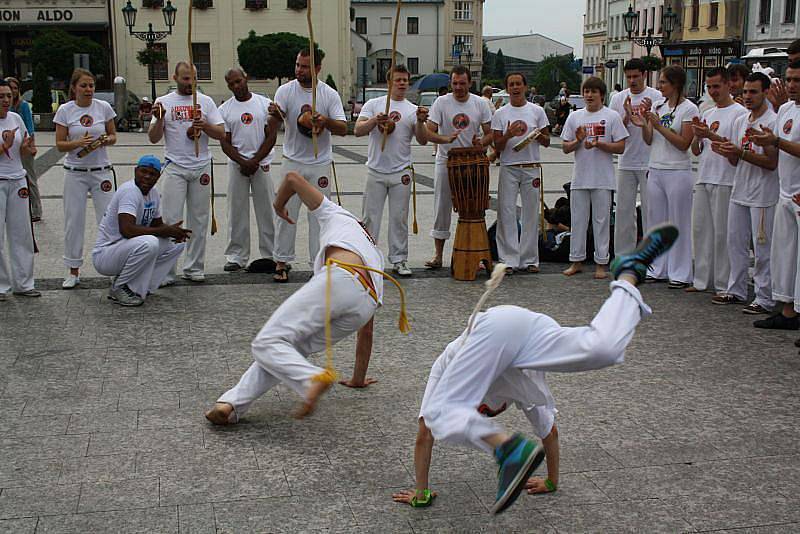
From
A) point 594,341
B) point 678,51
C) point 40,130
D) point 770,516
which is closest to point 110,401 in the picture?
point 594,341

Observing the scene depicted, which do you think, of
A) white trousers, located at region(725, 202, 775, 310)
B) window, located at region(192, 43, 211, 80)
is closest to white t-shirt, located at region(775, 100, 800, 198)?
white trousers, located at region(725, 202, 775, 310)

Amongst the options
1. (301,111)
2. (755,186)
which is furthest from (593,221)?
(301,111)

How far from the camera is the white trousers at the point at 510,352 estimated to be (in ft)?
12.4

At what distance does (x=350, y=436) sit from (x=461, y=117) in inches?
196

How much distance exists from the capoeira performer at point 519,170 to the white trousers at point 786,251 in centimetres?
259

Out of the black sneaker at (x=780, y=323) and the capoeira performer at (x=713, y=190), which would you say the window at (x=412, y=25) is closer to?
the capoeira performer at (x=713, y=190)

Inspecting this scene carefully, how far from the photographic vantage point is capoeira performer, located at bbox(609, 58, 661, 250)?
9.47 meters

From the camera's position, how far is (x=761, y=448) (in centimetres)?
517

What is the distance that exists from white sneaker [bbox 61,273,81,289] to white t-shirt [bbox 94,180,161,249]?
23.4 inches

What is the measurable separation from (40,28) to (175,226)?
46.3 m

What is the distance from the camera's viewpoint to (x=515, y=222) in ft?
32.6

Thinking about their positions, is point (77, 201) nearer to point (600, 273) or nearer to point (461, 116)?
point (461, 116)

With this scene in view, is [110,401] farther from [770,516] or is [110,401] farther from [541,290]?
[541,290]

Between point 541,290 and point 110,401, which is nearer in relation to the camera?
point 110,401
